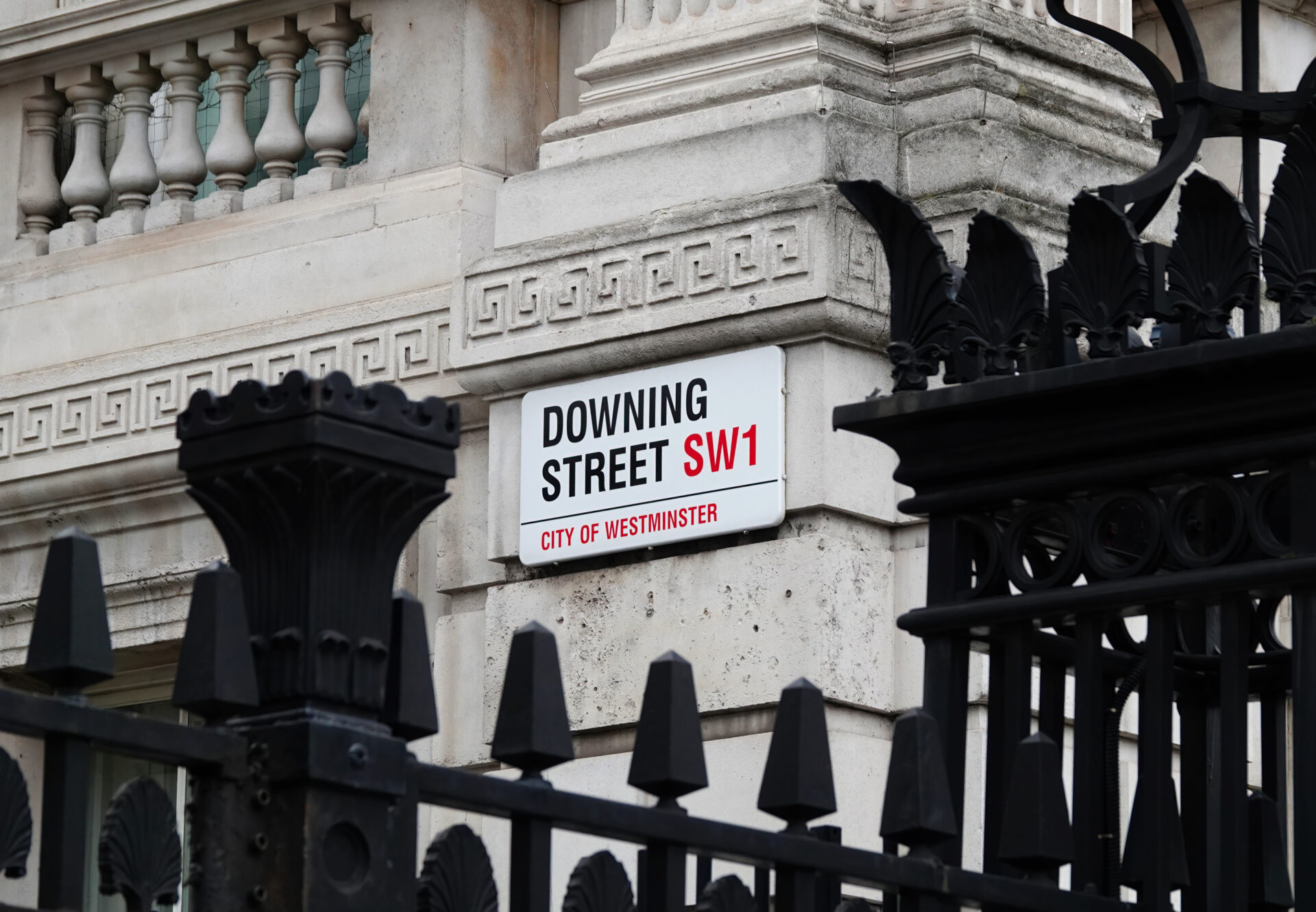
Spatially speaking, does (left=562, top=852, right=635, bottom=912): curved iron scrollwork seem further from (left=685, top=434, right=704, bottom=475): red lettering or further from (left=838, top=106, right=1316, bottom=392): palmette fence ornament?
(left=685, top=434, right=704, bottom=475): red lettering

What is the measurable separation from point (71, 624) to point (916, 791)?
1.13 meters

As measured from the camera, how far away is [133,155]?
894cm

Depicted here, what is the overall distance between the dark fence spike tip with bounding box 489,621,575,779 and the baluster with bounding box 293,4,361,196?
5502 mm

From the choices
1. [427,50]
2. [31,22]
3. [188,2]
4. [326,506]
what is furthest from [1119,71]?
[326,506]

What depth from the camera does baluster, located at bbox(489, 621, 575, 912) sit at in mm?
3066

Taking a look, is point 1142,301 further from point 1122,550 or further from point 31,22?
point 31,22

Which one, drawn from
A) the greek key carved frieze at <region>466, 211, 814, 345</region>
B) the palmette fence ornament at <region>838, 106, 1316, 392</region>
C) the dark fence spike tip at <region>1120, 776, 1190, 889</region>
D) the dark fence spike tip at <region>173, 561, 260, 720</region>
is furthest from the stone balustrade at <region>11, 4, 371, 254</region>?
the dark fence spike tip at <region>173, 561, 260, 720</region>

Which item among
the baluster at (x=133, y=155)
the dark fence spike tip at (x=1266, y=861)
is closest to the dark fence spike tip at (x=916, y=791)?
the dark fence spike tip at (x=1266, y=861)

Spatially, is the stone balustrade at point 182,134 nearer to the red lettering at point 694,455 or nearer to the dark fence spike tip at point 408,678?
the red lettering at point 694,455

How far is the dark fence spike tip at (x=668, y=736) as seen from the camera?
3166 mm

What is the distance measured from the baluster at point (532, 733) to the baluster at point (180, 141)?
588 cm

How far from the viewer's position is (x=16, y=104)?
30.5 ft

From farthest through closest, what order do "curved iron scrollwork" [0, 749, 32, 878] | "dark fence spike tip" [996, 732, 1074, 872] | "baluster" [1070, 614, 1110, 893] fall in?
"baluster" [1070, 614, 1110, 893] → "dark fence spike tip" [996, 732, 1074, 872] → "curved iron scrollwork" [0, 749, 32, 878]

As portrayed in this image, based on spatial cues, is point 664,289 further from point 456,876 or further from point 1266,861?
point 456,876
